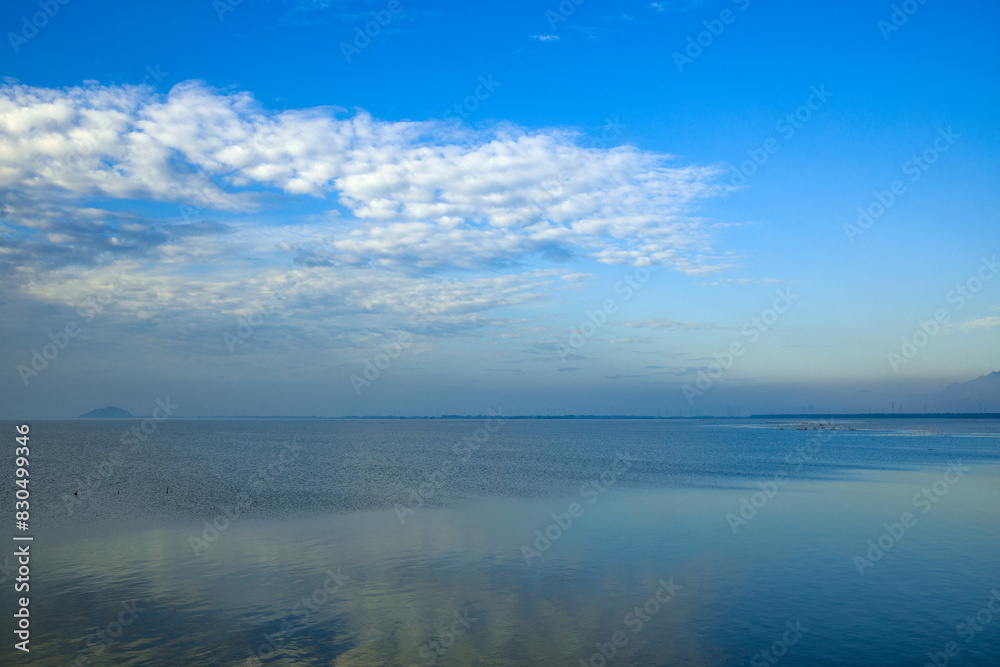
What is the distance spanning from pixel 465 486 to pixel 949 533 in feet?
109

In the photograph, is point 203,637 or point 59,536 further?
point 59,536

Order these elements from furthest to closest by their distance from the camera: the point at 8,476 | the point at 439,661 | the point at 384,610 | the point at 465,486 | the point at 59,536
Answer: the point at 8,476
the point at 465,486
the point at 59,536
the point at 384,610
the point at 439,661

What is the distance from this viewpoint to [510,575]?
78.8 ft

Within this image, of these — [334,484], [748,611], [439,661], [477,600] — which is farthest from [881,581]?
[334,484]

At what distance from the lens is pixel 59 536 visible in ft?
100

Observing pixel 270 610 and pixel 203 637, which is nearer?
pixel 203 637

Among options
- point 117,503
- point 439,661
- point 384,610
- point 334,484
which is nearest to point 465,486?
point 334,484

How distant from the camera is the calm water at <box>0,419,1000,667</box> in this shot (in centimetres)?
1694

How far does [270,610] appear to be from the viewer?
1973 cm

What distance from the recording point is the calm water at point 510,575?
16.9 m

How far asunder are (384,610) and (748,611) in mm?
11716

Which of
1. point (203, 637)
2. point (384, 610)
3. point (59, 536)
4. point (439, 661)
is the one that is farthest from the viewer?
point (59, 536)

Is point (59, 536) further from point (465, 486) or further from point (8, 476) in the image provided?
point (8, 476)

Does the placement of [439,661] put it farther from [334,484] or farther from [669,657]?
[334,484]
